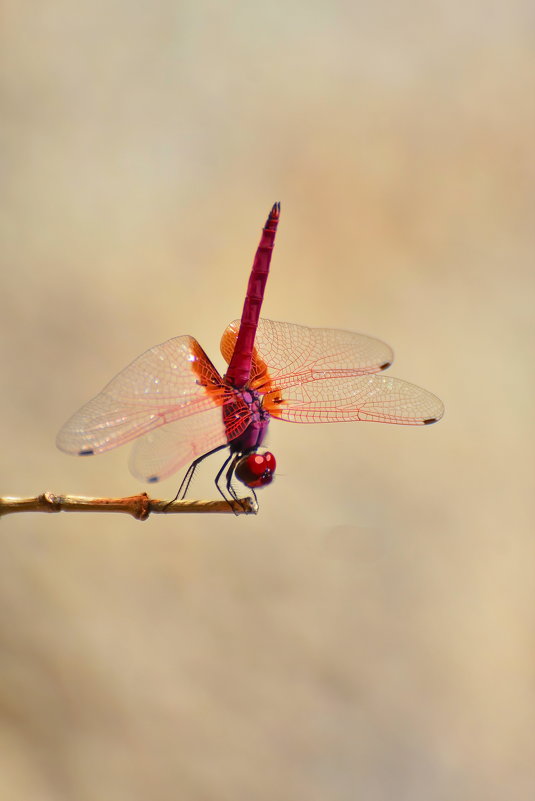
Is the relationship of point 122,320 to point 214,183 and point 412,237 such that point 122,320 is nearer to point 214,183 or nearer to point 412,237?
point 214,183

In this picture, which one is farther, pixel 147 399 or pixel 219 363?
pixel 219 363

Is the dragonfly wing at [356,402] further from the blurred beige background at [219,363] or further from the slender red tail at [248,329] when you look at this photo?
the blurred beige background at [219,363]

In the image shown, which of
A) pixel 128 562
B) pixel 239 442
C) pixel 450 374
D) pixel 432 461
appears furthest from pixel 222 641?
pixel 239 442

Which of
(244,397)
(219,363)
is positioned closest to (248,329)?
(244,397)

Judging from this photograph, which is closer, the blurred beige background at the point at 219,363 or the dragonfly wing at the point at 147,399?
A: the dragonfly wing at the point at 147,399

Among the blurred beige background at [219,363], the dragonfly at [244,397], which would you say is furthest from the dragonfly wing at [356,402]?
the blurred beige background at [219,363]

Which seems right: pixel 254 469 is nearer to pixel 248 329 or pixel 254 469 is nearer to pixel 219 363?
pixel 248 329
